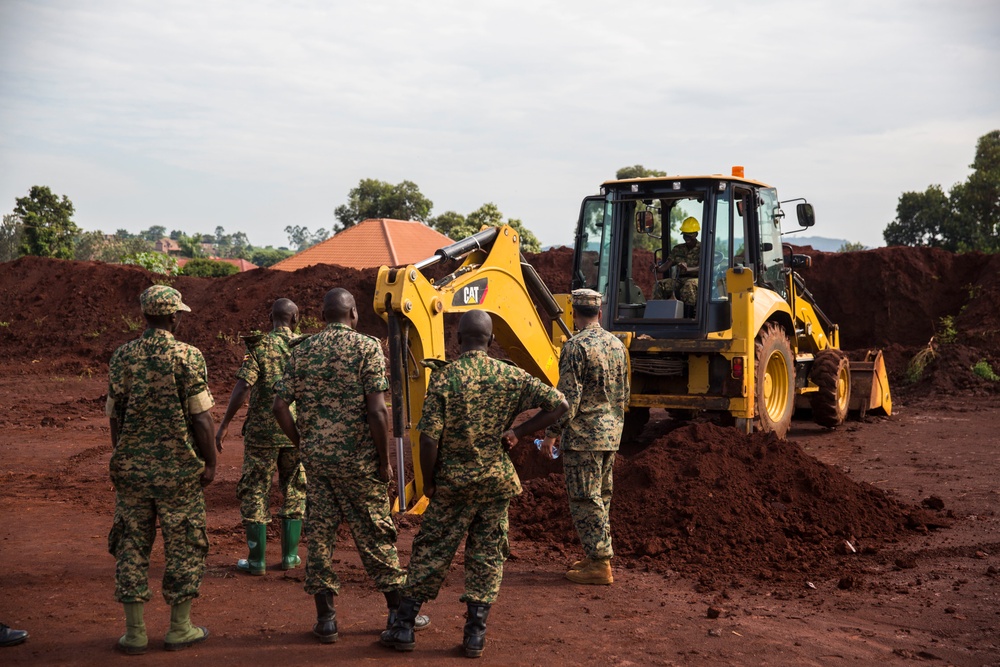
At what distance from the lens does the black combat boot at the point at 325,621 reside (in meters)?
4.80

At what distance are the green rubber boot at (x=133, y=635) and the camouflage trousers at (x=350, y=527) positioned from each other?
2.79 feet

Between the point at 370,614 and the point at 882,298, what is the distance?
2018cm

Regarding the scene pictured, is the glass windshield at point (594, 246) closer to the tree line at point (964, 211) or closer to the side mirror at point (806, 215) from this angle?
the side mirror at point (806, 215)

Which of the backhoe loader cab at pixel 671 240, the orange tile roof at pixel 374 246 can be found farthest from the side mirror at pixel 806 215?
the orange tile roof at pixel 374 246

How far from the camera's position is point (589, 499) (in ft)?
19.5

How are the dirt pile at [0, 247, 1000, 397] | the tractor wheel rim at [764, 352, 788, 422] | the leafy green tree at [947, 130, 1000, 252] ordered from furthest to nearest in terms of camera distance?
1. the leafy green tree at [947, 130, 1000, 252]
2. the dirt pile at [0, 247, 1000, 397]
3. the tractor wheel rim at [764, 352, 788, 422]

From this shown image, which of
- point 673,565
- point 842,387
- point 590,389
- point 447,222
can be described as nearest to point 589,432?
point 590,389

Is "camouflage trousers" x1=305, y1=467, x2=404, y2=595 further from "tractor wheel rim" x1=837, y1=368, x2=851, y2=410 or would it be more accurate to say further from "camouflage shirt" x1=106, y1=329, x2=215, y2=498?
"tractor wheel rim" x1=837, y1=368, x2=851, y2=410

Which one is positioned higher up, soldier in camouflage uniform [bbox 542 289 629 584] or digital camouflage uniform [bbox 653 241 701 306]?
digital camouflage uniform [bbox 653 241 701 306]

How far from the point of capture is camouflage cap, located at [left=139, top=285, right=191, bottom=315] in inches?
187

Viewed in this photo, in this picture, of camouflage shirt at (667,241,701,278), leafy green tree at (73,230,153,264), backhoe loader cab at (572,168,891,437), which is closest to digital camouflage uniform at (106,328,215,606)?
backhoe loader cab at (572,168,891,437)

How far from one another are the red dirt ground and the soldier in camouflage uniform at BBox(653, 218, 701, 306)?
1932 mm

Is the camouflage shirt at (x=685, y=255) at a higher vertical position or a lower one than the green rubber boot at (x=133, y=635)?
higher

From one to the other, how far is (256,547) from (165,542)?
1386mm
